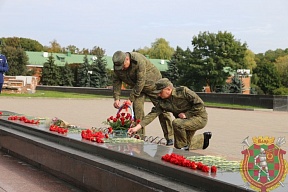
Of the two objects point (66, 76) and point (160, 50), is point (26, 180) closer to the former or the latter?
point (66, 76)

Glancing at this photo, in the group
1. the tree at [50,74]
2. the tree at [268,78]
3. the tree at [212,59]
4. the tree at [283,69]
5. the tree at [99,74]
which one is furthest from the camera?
the tree at [283,69]

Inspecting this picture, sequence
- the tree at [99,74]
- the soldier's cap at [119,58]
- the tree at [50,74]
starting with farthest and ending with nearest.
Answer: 1. the tree at [50,74]
2. the tree at [99,74]
3. the soldier's cap at [119,58]

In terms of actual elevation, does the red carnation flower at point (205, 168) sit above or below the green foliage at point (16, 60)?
below

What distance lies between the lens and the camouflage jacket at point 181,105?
20.1 ft

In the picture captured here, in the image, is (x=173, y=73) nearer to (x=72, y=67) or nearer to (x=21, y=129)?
(x=72, y=67)

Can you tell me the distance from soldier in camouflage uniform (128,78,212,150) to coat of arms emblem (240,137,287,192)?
258cm

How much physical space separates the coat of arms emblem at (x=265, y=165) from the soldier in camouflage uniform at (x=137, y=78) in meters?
4.06

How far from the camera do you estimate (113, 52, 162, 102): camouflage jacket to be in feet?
24.5

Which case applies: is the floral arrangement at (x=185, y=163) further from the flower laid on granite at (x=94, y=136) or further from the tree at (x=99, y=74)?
the tree at (x=99, y=74)

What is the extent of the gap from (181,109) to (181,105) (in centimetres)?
8

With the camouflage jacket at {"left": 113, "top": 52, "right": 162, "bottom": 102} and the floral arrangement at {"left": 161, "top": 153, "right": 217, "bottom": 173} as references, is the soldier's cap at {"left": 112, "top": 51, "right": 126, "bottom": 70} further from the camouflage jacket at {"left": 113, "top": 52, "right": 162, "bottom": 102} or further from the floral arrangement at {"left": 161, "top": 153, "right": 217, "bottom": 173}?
the floral arrangement at {"left": 161, "top": 153, "right": 217, "bottom": 173}

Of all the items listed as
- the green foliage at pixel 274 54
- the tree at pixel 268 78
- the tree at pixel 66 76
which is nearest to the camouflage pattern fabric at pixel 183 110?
the tree at pixel 66 76

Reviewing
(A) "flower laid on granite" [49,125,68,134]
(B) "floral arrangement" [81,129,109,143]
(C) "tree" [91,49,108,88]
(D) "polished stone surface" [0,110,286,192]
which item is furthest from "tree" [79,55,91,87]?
(D) "polished stone surface" [0,110,286,192]

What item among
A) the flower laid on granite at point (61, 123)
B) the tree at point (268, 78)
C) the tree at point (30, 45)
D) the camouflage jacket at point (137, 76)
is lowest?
the flower laid on granite at point (61, 123)
